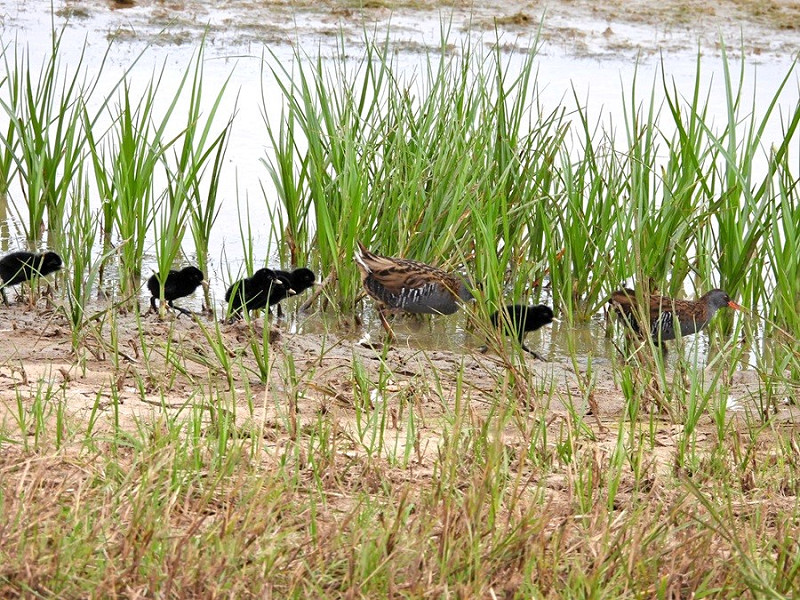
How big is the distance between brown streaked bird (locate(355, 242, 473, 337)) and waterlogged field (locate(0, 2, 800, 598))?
23 cm

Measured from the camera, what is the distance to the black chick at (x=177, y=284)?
23.0 ft

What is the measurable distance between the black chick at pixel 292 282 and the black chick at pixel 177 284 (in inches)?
19.5

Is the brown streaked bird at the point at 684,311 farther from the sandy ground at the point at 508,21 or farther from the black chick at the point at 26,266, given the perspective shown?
the sandy ground at the point at 508,21

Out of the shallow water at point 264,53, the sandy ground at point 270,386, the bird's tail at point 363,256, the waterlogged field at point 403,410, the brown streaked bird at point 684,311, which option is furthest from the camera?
the shallow water at point 264,53

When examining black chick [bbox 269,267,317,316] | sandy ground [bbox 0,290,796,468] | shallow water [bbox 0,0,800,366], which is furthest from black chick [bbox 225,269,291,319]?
shallow water [bbox 0,0,800,366]

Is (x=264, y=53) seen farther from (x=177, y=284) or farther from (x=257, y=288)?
(x=257, y=288)

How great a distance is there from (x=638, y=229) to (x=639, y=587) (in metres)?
3.69

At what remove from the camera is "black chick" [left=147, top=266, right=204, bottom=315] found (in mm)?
7023

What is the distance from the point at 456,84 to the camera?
7621mm

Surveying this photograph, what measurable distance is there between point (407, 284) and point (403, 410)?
6.78ft

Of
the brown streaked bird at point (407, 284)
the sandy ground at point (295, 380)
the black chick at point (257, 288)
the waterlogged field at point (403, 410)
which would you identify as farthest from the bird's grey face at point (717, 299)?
the black chick at point (257, 288)

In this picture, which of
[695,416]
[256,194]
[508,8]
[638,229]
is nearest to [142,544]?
[695,416]

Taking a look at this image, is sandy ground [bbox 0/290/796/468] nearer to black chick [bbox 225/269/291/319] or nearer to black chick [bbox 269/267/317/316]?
black chick [bbox 225/269/291/319]

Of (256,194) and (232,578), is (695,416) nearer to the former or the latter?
(232,578)
